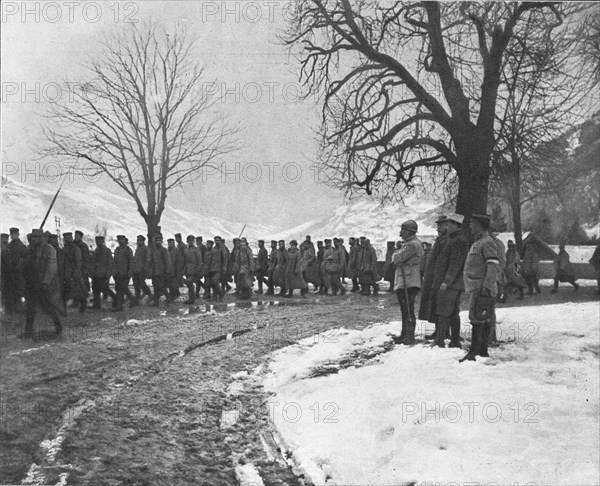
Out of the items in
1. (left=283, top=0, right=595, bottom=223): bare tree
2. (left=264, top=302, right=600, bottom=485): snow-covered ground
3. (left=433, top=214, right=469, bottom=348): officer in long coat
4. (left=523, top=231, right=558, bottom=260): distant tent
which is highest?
(left=283, top=0, right=595, bottom=223): bare tree

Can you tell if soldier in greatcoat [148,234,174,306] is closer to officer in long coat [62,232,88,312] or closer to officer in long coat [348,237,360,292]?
officer in long coat [62,232,88,312]

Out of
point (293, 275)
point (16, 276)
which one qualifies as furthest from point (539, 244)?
point (293, 275)

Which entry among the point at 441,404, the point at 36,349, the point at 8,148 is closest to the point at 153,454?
the point at 441,404

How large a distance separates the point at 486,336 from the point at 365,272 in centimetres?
278

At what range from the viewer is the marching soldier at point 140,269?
12.5 meters

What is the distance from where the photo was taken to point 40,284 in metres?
7.95

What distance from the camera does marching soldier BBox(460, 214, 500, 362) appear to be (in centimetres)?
536

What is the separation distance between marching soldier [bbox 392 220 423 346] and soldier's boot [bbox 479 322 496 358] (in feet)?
2.85

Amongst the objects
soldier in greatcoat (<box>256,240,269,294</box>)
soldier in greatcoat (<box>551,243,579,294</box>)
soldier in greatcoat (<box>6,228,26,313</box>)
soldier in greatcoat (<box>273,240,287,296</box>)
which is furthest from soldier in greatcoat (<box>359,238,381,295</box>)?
soldier in greatcoat (<box>256,240,269,294</box>)

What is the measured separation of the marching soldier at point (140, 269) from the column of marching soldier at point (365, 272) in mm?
24

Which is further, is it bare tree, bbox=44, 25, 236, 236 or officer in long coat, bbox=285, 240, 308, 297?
officer in long coat, bbox=285, 240, 308, 297

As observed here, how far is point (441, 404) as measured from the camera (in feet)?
15.0

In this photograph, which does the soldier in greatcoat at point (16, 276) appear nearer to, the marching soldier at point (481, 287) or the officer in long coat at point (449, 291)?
the officer in long coat at point (449, 291)

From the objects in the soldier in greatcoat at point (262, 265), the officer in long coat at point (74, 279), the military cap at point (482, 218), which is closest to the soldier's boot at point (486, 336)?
the military cap at point (482, 218)
